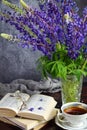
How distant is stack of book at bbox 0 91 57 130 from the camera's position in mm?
1183

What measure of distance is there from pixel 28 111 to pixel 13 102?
89 millimetres

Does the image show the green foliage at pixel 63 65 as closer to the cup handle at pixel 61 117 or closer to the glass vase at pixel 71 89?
the glass vase at pixel 71 89

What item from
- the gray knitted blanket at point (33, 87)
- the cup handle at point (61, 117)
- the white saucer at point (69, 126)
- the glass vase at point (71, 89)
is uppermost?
the glass vase at point (71, 89)

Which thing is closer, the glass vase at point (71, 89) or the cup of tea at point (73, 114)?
Result: the cup of tea at point (73, 114)

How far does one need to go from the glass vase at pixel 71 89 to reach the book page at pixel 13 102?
0.50 ft

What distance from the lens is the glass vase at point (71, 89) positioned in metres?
1.28

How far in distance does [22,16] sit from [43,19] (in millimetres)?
80

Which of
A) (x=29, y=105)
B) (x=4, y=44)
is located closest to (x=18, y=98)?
(x=29, y=105)

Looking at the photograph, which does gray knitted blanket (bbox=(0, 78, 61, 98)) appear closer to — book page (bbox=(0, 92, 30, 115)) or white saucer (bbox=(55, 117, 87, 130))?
book page (bbox=(0, 92, 30, 115))

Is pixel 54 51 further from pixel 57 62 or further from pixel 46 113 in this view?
pixel 46 113

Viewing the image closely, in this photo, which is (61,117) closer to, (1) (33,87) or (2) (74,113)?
(2) (74,113)

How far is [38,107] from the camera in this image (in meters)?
1.23

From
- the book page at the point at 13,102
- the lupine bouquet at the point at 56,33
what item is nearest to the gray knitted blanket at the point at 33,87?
the book page at the point at 13,102

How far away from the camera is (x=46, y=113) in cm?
121
